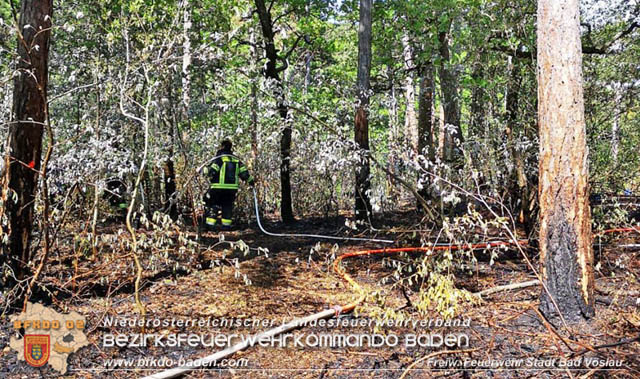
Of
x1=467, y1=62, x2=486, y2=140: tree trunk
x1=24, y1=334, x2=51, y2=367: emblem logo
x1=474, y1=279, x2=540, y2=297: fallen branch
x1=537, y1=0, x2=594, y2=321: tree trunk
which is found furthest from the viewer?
x1=467, y1=62, x2=486, y2=140: tree trunk

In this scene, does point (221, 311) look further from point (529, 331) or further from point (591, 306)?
point (591, 306)

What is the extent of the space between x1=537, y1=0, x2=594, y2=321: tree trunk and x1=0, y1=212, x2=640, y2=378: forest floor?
0.96 ft

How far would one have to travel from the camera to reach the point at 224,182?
30.0 feet

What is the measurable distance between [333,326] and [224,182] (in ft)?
17.2

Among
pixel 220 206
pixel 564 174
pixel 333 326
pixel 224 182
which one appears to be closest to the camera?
pixel 564 174

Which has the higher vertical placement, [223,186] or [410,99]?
[410,99]

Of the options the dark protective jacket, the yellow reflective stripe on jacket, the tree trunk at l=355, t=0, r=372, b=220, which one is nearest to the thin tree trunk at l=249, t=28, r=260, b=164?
the dark protective jacket

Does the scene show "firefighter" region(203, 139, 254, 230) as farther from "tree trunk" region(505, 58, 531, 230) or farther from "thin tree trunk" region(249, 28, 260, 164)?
"tree trunk" region(505, 58, 531, 230)

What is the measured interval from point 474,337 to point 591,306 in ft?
3.26

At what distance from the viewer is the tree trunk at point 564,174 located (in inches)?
156

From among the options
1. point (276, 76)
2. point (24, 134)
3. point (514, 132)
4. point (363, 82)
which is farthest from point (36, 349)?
point (276, 76)

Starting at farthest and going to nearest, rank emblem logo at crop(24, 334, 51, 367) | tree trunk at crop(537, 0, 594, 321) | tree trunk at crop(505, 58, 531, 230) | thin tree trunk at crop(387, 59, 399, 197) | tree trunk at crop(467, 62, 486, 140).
Result: tree trunk at crop(467, 62, 486, 140) < tree trunk at crop(505, 58, 531, 230) < thin tree trunk at crop(387, 59, 399, 197) < tree trunk at crop(537, 0, 594, 321) < emblem logo at crop(24, 334, 51, 367)

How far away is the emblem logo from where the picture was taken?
368cm

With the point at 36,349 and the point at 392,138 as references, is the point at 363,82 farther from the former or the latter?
the point at 36,349
